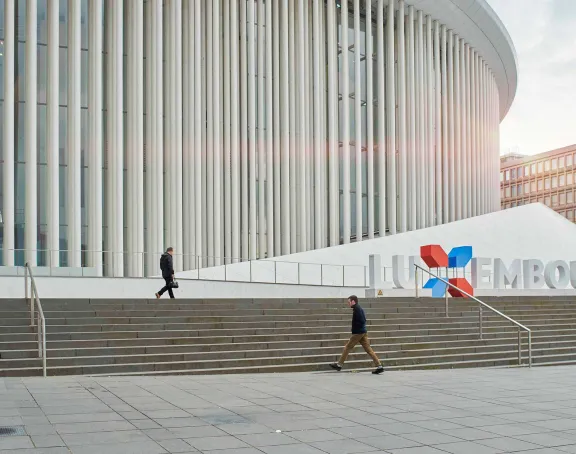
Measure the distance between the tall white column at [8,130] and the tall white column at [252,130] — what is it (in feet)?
31.8

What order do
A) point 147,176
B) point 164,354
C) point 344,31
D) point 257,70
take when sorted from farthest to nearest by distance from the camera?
point 344,31, point 257,70, point 147,176, point 164,354

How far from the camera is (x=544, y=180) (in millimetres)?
96688

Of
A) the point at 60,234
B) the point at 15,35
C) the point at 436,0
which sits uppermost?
the point at 436,0

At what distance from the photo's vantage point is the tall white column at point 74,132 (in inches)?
1013

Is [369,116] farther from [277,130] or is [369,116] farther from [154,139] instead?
[154,139]

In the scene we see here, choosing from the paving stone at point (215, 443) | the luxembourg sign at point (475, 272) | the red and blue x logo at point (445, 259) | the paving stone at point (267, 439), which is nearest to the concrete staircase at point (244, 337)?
the luxembourg sign at point (475, 272)

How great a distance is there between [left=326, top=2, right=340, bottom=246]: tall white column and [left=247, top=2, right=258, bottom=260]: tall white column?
4.48 meters

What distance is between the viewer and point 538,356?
1772cm

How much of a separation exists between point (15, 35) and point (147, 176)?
669cm

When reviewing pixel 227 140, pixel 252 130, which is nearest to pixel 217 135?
pixel 227 140

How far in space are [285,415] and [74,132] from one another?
63.5 ft

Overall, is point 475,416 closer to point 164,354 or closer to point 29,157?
point 164,354

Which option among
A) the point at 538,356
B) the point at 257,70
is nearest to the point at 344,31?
the point at 257,70

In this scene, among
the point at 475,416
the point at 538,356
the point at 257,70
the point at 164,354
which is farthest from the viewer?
the point at 257,70
